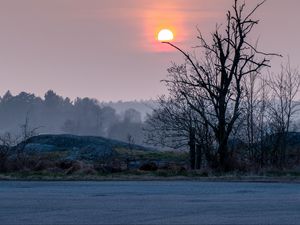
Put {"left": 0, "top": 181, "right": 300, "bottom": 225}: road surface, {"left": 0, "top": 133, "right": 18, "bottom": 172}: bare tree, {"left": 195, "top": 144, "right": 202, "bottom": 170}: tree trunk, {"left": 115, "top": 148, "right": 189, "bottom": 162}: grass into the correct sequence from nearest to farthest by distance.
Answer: {"left": 0, "top": 181, "right": 300, "bottom": 225}: road surface, {"left": 0, "top": 133, "right": 18, "bottom": 172}: bare tree, {"left": 195, "top": 144, "right": 202, "bottom": 170}: tree trunk, {"left": 115, "top": 148, "right": 189, "bottom": 162}: grass

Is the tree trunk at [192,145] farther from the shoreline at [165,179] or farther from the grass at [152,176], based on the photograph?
the shoreline at [165,179]

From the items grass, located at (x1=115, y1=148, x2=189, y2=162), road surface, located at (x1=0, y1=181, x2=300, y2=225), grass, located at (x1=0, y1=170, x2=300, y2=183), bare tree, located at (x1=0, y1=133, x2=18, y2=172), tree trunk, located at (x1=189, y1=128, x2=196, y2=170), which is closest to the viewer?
road surface, located at (x1=0, y1=181, x2=300, y2=225)

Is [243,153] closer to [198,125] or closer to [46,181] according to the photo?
[198,125]

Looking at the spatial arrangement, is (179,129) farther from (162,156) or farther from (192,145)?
(162,156)

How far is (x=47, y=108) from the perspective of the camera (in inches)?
7136

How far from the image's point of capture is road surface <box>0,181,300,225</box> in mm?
14281

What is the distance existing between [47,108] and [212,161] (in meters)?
152

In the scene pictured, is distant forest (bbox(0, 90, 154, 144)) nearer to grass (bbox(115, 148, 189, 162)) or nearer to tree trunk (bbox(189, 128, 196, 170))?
grass (bbox(115, 148, 189, 162))

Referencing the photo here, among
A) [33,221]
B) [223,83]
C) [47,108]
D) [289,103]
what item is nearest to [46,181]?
[223,83]

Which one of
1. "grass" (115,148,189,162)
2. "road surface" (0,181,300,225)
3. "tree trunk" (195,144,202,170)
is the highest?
"grass" (115,148,189,162)

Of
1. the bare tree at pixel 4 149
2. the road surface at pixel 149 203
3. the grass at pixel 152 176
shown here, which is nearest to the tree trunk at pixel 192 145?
the grass at pixel 152 176

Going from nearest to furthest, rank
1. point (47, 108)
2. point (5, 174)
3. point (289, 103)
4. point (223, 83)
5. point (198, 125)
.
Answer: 1. point (5, 174)
2. point (223, 83)
3. point (198, 125)
4. point (289, 103)
5. point (47, 108)

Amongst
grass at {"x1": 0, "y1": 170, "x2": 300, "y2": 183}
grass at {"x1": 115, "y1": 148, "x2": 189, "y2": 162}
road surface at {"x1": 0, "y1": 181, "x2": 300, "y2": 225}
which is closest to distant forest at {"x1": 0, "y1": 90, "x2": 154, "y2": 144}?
grass at {"x1": 115, "y1": 148, "x2": 189, "y2": 162}

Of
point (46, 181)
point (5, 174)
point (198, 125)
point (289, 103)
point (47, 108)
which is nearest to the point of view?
point (46, 181)
